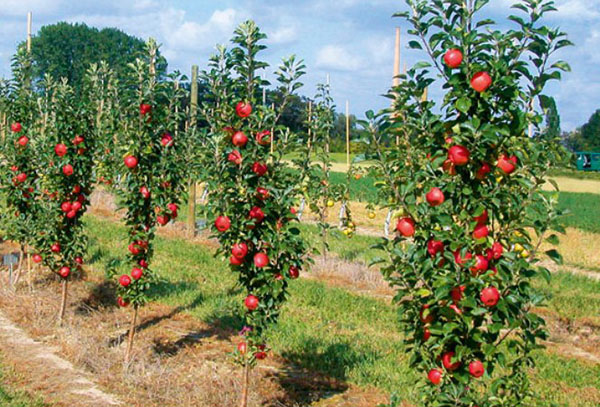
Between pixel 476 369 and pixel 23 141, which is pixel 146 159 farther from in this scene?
pixel 476 369

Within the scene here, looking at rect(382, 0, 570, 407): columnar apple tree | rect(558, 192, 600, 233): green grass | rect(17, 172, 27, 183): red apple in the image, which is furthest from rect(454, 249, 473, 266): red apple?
rect(558, 192, 600, 233): green grass

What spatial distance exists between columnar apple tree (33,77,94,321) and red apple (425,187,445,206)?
5.08 meters

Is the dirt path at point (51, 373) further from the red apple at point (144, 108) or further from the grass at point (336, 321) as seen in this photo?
the red apple at point (144, 108)

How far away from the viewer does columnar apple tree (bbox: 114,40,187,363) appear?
6109 mm

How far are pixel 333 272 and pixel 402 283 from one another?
23.3ft

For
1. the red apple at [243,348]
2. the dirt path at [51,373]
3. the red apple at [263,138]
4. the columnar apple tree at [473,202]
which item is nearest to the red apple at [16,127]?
the dirt path at [51,373]

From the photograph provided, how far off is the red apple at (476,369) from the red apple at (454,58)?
1389mm

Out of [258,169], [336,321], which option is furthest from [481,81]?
[336,321]

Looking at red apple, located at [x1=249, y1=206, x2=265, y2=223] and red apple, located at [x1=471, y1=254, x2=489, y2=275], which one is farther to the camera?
red apple, located at [x1=249, y1=206, x2=265, y2=223]

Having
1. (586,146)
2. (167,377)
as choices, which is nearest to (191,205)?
(167,377)

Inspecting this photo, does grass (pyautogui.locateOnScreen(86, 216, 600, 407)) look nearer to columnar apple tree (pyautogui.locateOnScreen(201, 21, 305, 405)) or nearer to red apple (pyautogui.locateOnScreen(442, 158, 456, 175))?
columnar apple tree (pyautogui.locateOnScreen(201, 21, 305, 405))

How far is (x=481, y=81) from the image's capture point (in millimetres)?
2939

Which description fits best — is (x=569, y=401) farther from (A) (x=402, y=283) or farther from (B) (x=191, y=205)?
(B) (x=191, y=205)

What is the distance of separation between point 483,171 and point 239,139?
1.90 meters
